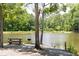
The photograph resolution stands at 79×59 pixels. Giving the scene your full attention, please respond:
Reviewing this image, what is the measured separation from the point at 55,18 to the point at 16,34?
459 mm

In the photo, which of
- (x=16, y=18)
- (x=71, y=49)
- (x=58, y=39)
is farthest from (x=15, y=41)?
(x=71, y=49)

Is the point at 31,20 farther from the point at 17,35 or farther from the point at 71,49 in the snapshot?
the point at 71,49

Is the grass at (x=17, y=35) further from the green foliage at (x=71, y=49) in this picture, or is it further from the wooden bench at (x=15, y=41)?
the green foliage at (x=71, y=49)

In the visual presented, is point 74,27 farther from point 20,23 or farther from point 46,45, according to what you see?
point 20,23

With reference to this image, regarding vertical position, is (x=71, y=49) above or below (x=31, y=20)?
below

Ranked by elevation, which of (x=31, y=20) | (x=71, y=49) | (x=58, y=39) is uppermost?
(x=31, y=20)

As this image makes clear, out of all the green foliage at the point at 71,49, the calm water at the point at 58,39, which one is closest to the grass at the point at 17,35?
the calm water at the point at 58,39

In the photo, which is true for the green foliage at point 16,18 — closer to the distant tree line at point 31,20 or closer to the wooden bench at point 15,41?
the distant tree line at point 31,20

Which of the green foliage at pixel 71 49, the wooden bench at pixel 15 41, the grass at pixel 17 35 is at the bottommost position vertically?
the green foliage at pixel 71 49

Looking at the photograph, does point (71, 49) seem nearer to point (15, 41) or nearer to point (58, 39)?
point (58, 39)

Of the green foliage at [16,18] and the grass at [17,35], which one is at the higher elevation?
the green foliage at [16,18]

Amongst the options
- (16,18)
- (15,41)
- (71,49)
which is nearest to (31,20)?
(16,18)

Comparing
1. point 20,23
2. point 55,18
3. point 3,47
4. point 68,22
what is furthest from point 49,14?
point 3,47

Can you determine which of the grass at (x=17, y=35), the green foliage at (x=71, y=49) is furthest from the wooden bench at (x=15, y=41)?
the green foliage at (x=71, y=49)
